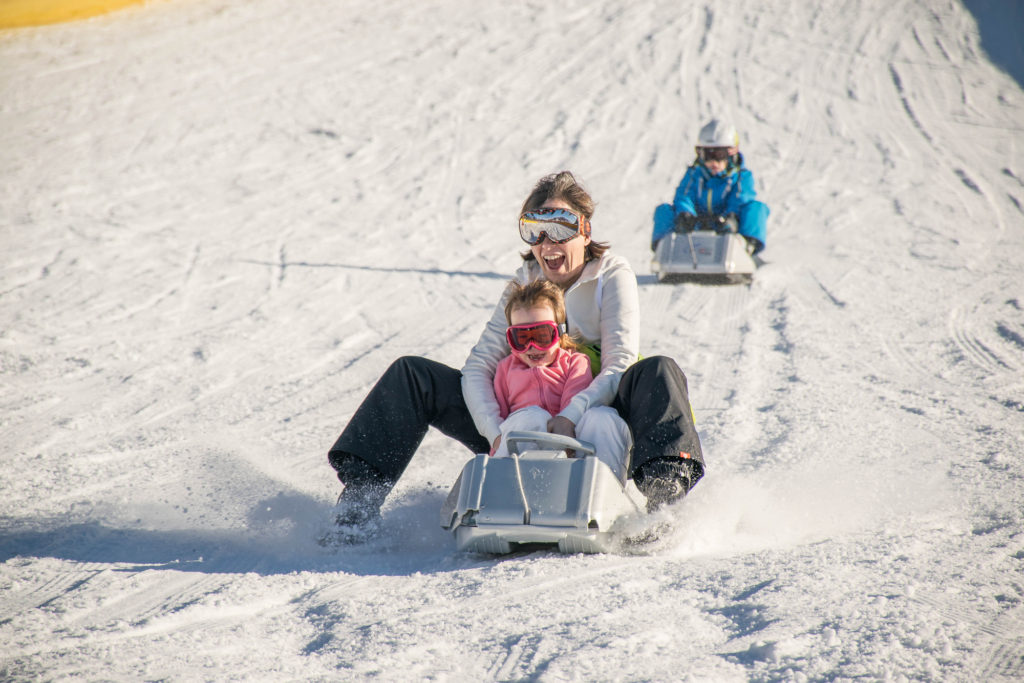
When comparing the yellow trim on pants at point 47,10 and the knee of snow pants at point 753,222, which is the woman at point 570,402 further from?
the yellow trim on pants at point 47,10

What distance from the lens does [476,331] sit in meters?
5.54

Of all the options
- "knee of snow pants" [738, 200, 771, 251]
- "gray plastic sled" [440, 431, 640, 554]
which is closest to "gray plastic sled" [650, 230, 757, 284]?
"knee of snow pants" [738, 200, 771, 251]

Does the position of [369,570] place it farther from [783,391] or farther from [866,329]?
[866,329]

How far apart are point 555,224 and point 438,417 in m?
0.76

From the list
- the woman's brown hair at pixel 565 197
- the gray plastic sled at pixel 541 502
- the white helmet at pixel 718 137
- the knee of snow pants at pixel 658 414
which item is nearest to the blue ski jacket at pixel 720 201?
the white helmet at pixel 718 137

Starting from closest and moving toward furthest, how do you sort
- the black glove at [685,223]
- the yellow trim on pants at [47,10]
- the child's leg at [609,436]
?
the child's leg at [609,436] → the black glove at [685,223] → the yellow trim on pants at [47,10]

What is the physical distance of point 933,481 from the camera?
2.99 meters

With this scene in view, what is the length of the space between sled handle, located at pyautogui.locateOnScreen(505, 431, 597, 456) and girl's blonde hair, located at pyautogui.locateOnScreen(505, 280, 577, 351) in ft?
1.24

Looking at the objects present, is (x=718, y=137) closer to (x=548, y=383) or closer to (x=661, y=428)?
(x=548, y=383)

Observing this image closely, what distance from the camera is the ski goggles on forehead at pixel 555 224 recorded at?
2.94 meters

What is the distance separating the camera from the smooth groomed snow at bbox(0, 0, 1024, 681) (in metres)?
2.01

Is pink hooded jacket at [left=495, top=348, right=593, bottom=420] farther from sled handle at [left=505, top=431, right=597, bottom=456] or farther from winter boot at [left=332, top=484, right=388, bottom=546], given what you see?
winter boot at [left=332, top=484, right=388, bottom=546]

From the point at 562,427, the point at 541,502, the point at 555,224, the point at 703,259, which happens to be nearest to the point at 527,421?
the point at 562,427

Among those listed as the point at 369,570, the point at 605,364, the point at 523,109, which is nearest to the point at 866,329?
the point at 605,364
